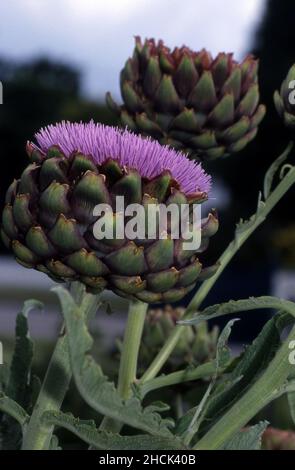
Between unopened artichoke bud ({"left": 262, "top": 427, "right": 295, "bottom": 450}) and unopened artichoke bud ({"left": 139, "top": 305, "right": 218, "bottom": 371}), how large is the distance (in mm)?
237

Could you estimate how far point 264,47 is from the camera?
9.76 m

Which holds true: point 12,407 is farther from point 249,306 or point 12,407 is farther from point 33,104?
point 33,104

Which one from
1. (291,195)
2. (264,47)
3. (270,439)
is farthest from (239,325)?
(270,439)

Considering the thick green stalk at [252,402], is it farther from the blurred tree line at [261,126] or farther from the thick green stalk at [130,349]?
the blurred tree line at [261,126]

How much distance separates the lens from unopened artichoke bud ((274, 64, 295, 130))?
2.42 ft

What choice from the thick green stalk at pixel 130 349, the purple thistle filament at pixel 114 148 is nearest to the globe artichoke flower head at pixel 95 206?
the purple thistle filament at pixel 114 148

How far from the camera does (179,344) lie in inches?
43.7

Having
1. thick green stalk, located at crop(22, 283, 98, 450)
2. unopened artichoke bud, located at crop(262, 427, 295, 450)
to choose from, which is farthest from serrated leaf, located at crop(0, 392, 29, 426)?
unopened artichoke bud, located at crop(262, 427, 295, 450)

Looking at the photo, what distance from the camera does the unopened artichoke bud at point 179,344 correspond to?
1093mm

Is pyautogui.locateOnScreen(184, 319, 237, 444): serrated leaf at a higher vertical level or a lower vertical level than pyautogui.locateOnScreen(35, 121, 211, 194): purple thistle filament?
lower

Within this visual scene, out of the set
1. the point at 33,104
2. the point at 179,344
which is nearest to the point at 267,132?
the point at 33,104

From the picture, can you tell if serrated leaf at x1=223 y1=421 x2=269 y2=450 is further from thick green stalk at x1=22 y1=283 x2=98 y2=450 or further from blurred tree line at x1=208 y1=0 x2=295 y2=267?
blurred tree line at x1=208 y1=0 x2=295 y2=267
